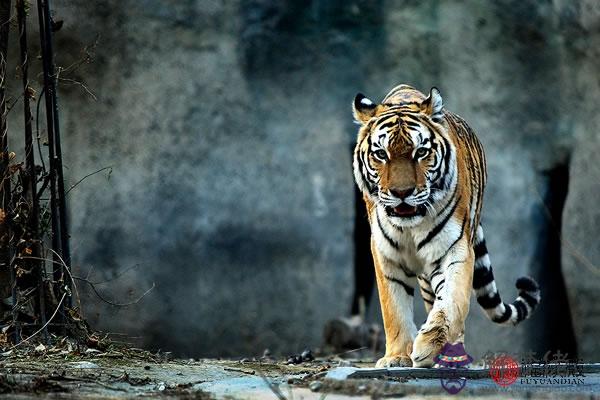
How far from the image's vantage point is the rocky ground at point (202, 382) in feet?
12.6

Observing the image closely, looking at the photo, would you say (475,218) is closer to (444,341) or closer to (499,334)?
(444,341)

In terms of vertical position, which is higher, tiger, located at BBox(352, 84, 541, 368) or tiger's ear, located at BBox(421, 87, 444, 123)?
tiger's ear, located at BBox(421, 87, 444, 123)

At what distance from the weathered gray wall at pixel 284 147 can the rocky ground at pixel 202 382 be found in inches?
150

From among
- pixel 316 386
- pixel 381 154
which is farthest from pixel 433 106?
pixel 316 386

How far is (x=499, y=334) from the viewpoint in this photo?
9.41 metres

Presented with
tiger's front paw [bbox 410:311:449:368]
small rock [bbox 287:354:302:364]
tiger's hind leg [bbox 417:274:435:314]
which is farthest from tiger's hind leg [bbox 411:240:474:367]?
small rock [bbox 287:354:302:364]

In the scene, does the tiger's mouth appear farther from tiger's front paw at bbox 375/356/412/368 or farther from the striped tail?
the striped tail

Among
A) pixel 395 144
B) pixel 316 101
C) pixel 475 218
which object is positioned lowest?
pixel 475 218

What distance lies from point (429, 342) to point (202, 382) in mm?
987

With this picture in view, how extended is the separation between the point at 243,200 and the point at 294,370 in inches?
151

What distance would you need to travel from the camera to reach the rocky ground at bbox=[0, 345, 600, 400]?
12.6 feet

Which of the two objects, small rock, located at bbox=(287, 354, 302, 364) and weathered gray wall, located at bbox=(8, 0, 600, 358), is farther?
weathered gray wall, located at bbox=(8, 0, 600, 358)

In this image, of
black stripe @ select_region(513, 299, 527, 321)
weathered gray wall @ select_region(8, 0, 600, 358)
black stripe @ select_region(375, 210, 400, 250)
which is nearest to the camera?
black stripe @ select_region(375, 210, 400, 250)

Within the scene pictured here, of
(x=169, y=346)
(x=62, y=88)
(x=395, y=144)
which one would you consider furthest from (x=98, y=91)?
(x=395, y=144)
